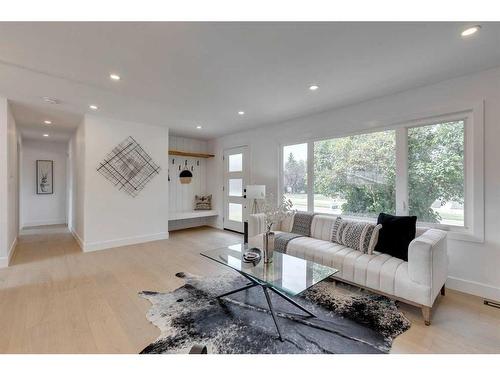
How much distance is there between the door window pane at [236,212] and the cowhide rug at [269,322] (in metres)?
2.98

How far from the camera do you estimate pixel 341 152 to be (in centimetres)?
370

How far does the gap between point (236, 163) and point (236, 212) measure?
1.24 meters

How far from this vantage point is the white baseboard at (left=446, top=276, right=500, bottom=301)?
2370 millimetres

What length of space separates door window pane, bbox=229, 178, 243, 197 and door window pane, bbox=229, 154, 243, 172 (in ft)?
0.84

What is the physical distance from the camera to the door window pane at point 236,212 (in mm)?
5547

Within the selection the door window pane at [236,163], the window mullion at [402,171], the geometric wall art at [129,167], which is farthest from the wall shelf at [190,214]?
the window mullion at [402,171]

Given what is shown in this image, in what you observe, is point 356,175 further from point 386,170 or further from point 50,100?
point 50,100

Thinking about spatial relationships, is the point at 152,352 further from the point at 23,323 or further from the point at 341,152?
the point at 341,152

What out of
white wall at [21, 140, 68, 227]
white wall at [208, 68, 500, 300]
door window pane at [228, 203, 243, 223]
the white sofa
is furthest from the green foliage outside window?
white wall at [21, 140, 68, 227]

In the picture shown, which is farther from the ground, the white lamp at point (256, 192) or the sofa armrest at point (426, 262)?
the white lamp at point (256, 192)

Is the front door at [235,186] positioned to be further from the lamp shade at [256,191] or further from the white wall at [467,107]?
the white wall at [467,107]

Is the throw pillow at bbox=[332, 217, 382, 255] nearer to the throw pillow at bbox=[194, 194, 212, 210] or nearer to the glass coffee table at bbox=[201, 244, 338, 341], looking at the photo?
the glass coffee table at bbox=[201, 244, 338, 341]

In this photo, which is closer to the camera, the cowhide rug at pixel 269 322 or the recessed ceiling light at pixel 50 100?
the cowhide rug at pixel 269 322
